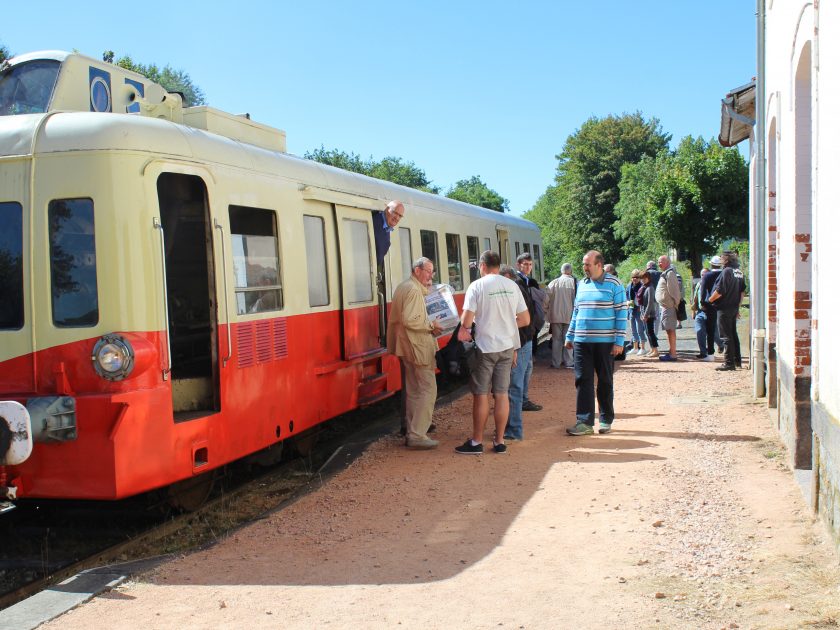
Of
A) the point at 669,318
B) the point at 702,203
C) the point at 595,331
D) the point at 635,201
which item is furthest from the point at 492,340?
the point at 635,201

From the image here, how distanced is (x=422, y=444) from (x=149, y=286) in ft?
12.1

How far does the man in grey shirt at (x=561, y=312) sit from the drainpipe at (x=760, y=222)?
4.24 meters

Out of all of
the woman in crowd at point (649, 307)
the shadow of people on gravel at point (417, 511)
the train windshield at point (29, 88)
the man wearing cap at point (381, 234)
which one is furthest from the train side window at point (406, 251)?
the woman in crowd at point (649, 307)

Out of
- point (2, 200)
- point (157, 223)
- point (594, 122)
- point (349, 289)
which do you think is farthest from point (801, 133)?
point (594, 122)

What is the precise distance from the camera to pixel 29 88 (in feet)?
23.6

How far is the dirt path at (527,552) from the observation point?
464 cm

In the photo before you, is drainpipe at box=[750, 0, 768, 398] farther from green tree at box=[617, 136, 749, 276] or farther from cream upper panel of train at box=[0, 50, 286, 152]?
green tree at box=[617, 136, 749, 276]

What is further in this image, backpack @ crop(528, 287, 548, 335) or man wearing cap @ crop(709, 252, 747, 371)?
man wearing cap @ crop(709, 252, 747, 371)

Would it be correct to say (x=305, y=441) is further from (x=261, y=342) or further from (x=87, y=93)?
(x=87, y=93)

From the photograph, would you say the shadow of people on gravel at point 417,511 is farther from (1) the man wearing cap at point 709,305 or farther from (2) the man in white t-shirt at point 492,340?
(1) the man wearing cap at point 709,305

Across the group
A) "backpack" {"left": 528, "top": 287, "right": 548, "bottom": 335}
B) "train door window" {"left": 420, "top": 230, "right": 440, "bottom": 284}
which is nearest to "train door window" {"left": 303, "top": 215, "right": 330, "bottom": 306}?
"backpack" {"left": 528, "top": 287, "right": 548, "bottom": 335}

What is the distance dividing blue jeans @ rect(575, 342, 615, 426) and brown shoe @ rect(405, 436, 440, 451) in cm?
157

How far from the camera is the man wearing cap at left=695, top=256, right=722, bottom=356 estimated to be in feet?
48.3

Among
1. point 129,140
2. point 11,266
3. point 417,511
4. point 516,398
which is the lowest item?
point 417,511
